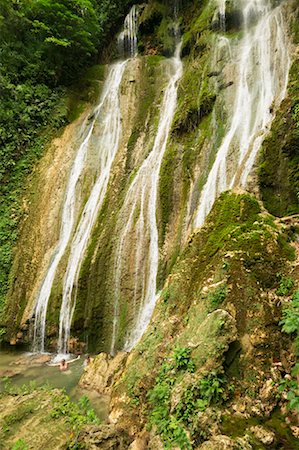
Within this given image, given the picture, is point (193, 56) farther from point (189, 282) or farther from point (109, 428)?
point (109, 428)

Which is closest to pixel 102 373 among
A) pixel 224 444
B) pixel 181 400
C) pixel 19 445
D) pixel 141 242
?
pixel 19 445

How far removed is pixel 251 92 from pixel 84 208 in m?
6.87

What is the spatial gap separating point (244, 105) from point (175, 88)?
4.14m

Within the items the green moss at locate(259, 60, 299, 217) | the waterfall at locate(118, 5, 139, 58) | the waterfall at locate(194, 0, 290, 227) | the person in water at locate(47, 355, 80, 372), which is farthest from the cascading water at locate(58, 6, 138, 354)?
the green moss at locate(259, 60, 299, 217)

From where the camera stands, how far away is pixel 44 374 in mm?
7469

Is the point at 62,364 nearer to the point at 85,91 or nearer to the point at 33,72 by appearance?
the point at 85,91

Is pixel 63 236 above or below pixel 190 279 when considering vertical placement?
above

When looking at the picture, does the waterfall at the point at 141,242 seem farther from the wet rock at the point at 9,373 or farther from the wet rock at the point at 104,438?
the wet rock at the point at 104,438

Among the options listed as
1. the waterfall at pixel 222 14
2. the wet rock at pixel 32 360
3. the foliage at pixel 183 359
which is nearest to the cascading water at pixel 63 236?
the wet rock at pixel 32 360

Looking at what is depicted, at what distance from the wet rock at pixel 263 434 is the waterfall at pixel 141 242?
16.9 feet

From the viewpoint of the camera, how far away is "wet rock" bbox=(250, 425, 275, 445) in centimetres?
299

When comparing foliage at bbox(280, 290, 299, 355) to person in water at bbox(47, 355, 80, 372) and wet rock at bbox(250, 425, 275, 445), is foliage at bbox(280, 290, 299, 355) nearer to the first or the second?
wet rock at bbox(250, 425, 275, 445)

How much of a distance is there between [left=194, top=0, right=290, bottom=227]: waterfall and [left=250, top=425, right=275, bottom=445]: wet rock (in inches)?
181

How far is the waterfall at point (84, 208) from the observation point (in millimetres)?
9352
